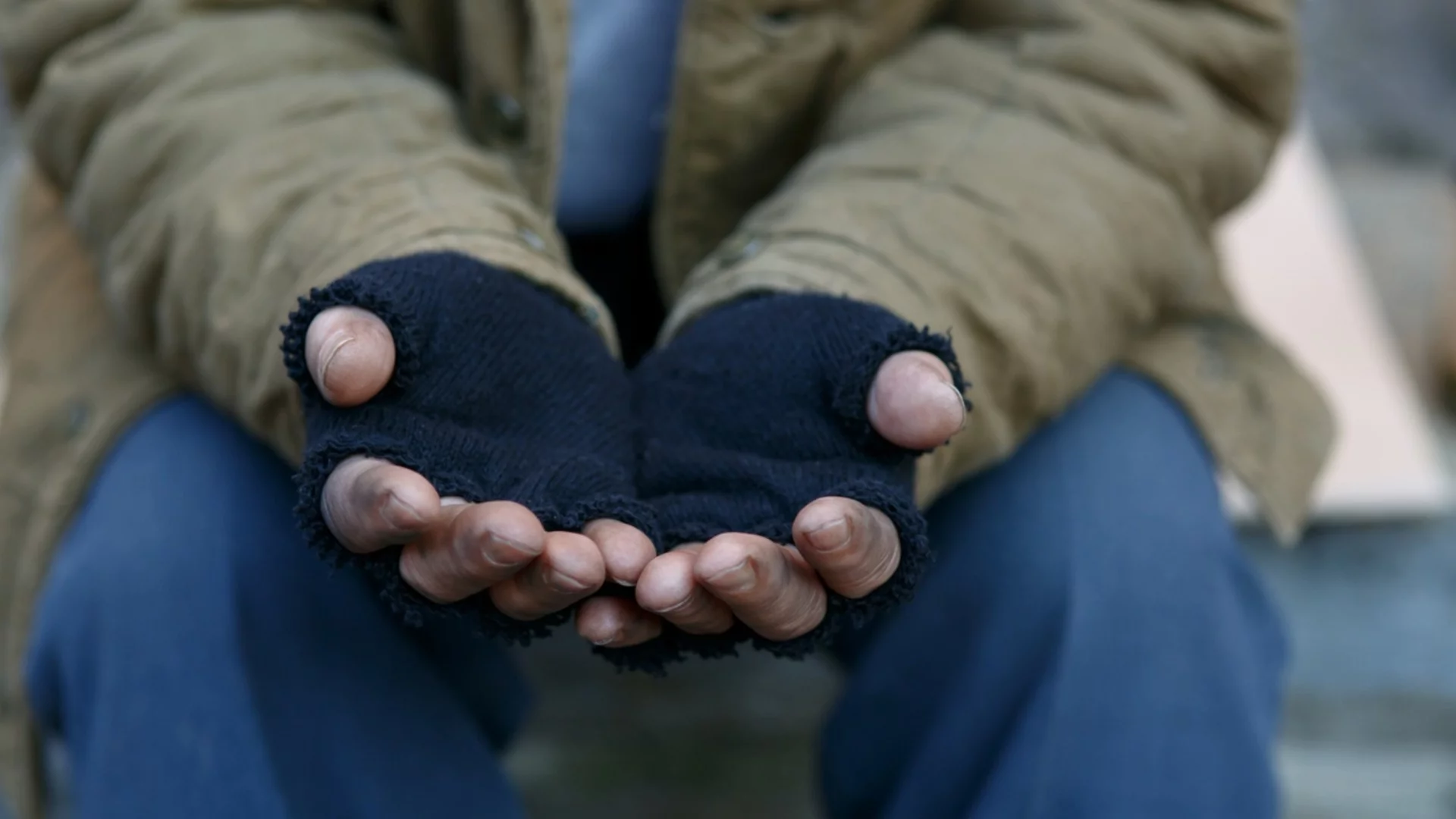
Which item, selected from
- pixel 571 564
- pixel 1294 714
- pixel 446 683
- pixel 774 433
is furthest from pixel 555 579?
pixel 1294 714

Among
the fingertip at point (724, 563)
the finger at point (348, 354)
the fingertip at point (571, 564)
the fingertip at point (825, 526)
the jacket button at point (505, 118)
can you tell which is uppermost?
the finger at point (348, 354)

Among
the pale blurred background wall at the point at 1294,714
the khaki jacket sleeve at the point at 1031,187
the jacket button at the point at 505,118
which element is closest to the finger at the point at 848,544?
the khaki jacket sleeve at the point at 1031,187

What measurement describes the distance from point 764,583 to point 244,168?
342mm

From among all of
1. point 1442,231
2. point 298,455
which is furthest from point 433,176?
point 1442,231

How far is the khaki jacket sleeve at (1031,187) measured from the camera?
0.62m

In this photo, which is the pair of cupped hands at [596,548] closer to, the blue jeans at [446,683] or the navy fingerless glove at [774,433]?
the navy fingerless glove at [774,433]

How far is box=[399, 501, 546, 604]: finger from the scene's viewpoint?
17.2 inches

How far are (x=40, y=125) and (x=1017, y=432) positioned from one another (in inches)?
20.5

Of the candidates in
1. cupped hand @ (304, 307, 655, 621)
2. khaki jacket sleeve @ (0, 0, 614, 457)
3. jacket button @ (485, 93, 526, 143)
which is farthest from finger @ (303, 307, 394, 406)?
jacket button @ (485, 93, 526, 143)

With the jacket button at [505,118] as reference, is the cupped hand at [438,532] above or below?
above

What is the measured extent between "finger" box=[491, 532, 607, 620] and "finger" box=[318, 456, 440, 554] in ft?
0.12

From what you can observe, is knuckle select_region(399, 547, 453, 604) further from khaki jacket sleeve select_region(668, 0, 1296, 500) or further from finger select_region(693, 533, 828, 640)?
khaki jacket sleeve select_region(668, 0, 1296, 500)

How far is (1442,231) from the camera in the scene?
1.47 m

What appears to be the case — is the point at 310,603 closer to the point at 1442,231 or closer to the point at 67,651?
the point at 67,651
